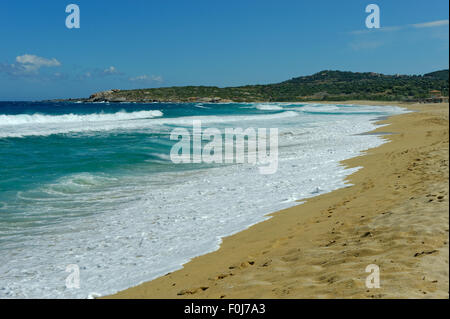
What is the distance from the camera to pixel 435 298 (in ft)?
9.63

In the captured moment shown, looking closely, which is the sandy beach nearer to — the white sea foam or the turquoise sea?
the turquoise sea

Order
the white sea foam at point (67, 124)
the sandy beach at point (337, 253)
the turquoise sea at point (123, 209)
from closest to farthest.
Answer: the sandy beach at point (337, 253) < the turquoise sea at point (123, 209) < the white sea foam at point (67, 124)

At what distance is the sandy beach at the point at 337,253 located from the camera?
365cm

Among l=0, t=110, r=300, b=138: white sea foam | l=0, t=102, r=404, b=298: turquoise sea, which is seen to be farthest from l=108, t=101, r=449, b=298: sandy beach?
l=0, t=110, r=300, b=138: white sea foam

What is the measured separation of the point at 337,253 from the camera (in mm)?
4777

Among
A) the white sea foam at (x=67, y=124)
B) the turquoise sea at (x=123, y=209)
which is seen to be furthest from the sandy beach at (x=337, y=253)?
the white sea foam at (x=67, y=124)

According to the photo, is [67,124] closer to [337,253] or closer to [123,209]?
[123,209]

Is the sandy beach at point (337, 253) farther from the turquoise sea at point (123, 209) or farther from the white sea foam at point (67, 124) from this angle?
the white sea foam at point (67, 124)

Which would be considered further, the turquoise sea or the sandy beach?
the turquoise sea

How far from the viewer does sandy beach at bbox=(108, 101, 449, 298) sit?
12.0 ft

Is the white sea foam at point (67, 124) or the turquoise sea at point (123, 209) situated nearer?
the turquoise sea at point (123, 209)

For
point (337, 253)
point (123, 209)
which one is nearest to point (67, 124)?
point (123, 209)
